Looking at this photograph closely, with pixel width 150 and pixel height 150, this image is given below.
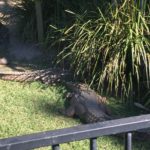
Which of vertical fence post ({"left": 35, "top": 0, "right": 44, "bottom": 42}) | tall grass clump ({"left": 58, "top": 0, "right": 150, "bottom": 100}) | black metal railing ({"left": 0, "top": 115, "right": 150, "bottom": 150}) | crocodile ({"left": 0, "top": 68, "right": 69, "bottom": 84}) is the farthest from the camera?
vertical fence post ({"left": 35, "top": 0, "right": 44, "bottom": 42})

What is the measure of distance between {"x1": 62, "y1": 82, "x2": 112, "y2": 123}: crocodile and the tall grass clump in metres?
0.18

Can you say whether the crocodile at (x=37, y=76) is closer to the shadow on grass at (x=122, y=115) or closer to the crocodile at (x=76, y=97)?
the crocodile at (x=76, y=97)

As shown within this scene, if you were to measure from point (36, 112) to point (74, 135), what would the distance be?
131 inches

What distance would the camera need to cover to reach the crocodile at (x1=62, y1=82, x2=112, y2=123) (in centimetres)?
459

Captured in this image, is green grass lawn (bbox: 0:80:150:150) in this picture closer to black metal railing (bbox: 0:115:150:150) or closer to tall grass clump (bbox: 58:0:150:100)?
tall grass clump (bbox: 58:0:150:100)

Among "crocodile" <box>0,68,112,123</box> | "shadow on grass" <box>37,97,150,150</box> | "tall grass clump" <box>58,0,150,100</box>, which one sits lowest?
"shadow on grass" <box>37,97,150,150</box>

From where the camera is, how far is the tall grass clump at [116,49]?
498cm

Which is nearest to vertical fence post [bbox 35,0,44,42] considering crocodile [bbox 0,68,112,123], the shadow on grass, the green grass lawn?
crocodile [bbox 0,68,112,123]

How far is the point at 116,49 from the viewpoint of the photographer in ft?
16.5

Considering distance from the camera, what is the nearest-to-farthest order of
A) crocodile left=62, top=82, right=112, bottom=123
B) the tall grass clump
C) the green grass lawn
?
1. the green grass lawn
2. crocodile left=62, top=82, right=112, bottom=123
3. the tall grass clump

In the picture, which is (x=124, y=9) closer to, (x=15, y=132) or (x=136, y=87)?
(x=136, y=87)

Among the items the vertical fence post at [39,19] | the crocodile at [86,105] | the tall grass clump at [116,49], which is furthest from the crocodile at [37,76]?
the vertical fence post at [39,19]

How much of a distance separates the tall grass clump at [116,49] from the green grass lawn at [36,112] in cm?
28

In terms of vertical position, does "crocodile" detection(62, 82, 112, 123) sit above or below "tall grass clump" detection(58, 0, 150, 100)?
below
